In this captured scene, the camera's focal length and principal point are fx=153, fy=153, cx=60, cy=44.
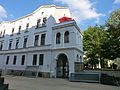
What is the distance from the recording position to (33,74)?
26.3 metres

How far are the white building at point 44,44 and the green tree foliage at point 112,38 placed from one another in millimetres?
4946

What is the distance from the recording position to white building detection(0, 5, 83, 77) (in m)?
23.9

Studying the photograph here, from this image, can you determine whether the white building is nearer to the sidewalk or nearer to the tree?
the sidewalk

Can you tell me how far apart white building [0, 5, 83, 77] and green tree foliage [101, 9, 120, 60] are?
495 centimetres

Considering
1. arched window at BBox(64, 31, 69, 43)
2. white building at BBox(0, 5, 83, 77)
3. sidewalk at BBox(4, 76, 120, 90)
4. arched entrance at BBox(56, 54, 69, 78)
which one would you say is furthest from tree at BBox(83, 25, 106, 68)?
sidewalk at BBox(4, 76, 120, 90)

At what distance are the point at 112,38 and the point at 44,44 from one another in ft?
41.0

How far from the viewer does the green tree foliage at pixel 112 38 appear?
26.6m

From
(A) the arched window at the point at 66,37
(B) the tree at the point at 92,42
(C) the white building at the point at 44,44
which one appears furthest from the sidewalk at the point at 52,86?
(B) the tree at the point at 92,42

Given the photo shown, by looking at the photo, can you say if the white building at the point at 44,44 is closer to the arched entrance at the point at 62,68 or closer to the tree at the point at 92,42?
the arched entrance at the point at 62,68

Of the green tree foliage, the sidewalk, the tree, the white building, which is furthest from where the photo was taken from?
the tree

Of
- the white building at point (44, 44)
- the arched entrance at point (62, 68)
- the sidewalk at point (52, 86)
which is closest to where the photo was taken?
the sidewalk at point (52, 86)

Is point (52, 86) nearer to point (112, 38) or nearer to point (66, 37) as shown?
point (66, 37)

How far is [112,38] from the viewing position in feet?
92.2

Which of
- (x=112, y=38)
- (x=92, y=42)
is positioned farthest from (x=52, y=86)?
(x=92, y=42)
